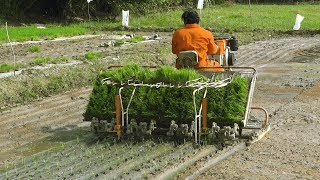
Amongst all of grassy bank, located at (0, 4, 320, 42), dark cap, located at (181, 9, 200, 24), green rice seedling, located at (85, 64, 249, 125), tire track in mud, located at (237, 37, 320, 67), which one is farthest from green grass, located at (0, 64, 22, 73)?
grassy bank, located at (0, 4, 320, 42)

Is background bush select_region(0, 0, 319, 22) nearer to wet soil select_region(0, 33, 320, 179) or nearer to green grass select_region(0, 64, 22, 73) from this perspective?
green grass select_region(0, 64, 22, 73)

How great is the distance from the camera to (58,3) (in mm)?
31625

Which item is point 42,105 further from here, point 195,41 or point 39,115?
point 195,41

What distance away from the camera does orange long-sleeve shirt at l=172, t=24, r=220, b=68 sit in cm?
765

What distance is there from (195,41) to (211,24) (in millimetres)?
20874

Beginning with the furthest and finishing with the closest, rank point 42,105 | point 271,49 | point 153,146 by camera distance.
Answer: point 271,49
point 42,105
point 153,146

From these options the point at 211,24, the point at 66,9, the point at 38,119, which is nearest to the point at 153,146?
the point at 38,119

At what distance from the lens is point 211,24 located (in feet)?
92.7

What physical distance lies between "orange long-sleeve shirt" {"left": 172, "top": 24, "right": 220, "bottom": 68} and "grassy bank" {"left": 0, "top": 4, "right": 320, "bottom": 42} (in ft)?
44.9

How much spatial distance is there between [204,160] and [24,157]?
218 cm

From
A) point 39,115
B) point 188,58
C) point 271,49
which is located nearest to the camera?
point 188,58

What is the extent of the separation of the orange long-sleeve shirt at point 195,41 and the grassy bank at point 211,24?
1369 cm

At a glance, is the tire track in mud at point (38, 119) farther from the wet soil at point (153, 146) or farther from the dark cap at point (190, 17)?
the dark cap at point (190, 17)

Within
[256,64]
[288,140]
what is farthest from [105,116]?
[256,64]
